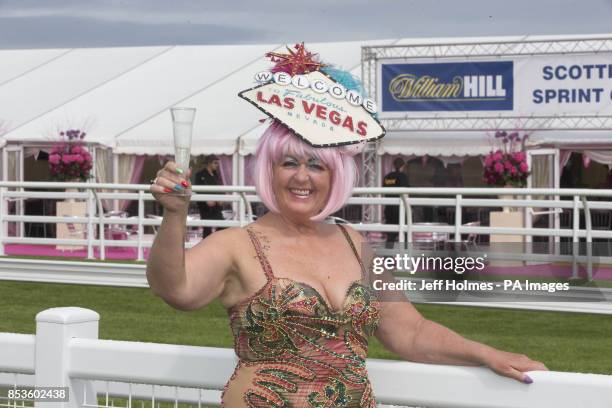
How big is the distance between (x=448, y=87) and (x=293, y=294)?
20.1m

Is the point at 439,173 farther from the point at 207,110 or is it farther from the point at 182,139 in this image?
the point at 182,139

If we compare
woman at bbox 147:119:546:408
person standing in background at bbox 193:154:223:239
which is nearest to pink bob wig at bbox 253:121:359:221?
woman at bbox 147:119:546:408

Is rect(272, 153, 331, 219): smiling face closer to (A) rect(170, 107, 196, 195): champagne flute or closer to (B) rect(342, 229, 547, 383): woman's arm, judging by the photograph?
(B) rect(342, 229, 547, 383): woman's arm

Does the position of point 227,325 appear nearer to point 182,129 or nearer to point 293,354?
point 293,354

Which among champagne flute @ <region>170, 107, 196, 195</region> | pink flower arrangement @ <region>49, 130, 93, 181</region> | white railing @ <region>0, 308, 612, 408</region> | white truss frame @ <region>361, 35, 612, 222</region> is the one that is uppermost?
white truss frame @ <region>361, 35, 612, 222</region>

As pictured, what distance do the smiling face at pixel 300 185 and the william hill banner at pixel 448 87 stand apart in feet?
64.3

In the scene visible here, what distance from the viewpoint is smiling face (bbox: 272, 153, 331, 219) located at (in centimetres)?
293

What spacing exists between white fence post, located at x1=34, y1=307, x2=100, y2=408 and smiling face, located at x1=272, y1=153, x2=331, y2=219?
76 cm

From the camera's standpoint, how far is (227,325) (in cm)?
1108

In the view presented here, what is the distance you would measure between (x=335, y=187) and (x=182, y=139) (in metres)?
0.63

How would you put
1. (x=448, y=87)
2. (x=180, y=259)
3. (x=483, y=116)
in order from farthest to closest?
(x=448, y=87) < (x=483, y=116) < (x=180, y=259)

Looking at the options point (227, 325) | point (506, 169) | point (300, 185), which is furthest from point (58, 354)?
point (506, 169)

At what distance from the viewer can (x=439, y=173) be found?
2402 cm

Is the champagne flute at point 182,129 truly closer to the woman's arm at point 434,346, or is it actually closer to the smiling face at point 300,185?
the smiling face at point 300,185
